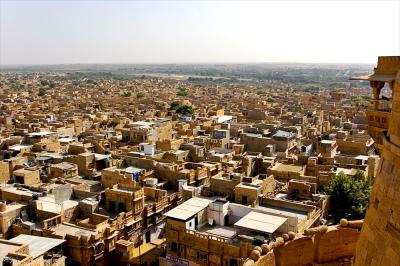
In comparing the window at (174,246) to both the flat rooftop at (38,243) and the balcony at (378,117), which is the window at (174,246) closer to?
the flat rooftop at (38,243)

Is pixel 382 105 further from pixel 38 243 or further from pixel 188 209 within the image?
pixel 38 243

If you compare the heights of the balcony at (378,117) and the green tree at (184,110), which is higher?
the balcony at (378,117)

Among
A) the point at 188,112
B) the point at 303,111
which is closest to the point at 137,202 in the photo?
the point at 188,112

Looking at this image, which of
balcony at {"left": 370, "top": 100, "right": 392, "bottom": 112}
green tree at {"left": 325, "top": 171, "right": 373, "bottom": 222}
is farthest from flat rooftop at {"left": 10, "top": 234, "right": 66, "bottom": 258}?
green tree at {"left": 325, "top": 171, "right": 373, "bottom": 222}

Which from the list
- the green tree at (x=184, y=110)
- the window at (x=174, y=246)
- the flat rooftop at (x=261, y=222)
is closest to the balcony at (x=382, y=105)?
the flat rooftop at (x=261, y=222)

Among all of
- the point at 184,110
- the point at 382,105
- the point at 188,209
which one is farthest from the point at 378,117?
the point at 184,110

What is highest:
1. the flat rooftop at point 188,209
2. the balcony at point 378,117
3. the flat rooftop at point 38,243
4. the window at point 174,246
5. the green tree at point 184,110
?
the balcony at point 378,117

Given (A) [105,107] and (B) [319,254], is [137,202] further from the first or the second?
(A) [105,107]

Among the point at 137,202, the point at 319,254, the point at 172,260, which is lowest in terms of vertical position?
the point at 172,260
